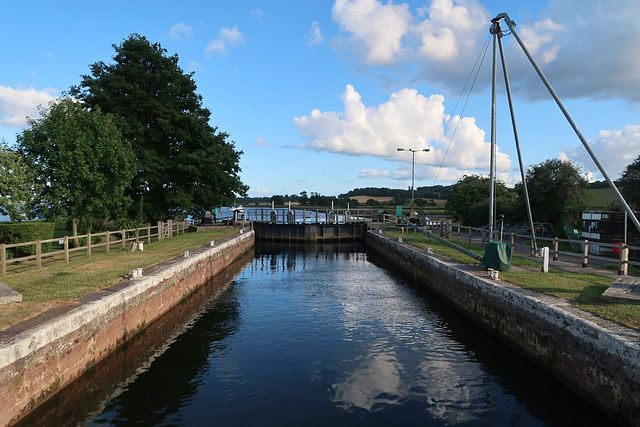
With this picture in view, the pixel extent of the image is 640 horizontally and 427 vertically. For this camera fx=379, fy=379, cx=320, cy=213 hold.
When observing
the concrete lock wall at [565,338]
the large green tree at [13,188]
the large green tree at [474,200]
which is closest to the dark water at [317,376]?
the concrete lock wall at [565,338]

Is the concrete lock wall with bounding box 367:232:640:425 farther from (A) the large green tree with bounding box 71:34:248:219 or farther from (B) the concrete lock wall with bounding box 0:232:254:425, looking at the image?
(A) the large green tree with bounding box 71:34:248:219

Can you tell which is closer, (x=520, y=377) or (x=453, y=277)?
(x=520, y=377)

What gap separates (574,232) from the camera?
933 inches

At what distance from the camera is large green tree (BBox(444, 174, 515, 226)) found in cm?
3767

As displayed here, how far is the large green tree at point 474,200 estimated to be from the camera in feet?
124

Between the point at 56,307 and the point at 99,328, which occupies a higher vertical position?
the point at 56,307

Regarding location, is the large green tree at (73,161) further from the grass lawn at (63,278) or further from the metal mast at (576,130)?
the metal mast at (576,130)

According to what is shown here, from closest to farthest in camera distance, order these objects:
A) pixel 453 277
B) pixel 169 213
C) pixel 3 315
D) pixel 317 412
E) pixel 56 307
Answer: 1. pixel 317 412
2. pixel 3 315
3. pixel 56 307
4. pixel 453 277
5. pixel 169 213

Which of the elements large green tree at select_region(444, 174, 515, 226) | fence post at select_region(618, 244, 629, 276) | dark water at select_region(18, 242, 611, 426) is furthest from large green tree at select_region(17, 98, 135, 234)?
large green tree at select_region(444, 174, 515, 226)

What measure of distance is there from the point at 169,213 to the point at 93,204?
1404 centimetres

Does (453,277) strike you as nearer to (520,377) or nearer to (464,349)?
(464,349)

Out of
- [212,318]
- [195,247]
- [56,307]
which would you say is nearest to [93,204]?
[195,247]

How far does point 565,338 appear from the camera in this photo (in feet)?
26.2

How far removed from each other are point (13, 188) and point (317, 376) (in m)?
17.8
